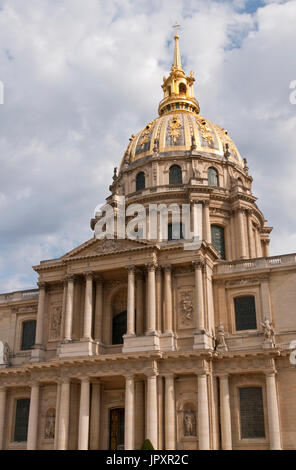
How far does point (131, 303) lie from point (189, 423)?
8154 millimetres

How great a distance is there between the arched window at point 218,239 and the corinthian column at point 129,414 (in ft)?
55.8

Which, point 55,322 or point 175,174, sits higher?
point 175,174

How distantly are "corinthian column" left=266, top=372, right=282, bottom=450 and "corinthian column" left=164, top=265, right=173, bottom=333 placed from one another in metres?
6.75

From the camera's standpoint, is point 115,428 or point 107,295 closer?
point 115,428

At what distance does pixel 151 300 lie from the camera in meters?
34.4

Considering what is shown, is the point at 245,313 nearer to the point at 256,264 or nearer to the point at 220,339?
the point at 220,339

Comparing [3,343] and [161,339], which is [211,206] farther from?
[3,343]

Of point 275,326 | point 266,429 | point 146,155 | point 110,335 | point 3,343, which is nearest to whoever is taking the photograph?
point 266,429

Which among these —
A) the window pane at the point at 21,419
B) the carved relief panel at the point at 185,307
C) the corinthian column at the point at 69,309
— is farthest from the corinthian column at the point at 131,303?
the window pane at the point at 21,419

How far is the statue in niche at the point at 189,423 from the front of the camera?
3203 centimetres

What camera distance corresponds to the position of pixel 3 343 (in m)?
41.2

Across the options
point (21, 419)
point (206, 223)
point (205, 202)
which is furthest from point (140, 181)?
point (21, 419)

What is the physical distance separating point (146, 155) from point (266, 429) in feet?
93.4

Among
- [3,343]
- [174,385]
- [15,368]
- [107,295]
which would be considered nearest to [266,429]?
[174,385]
